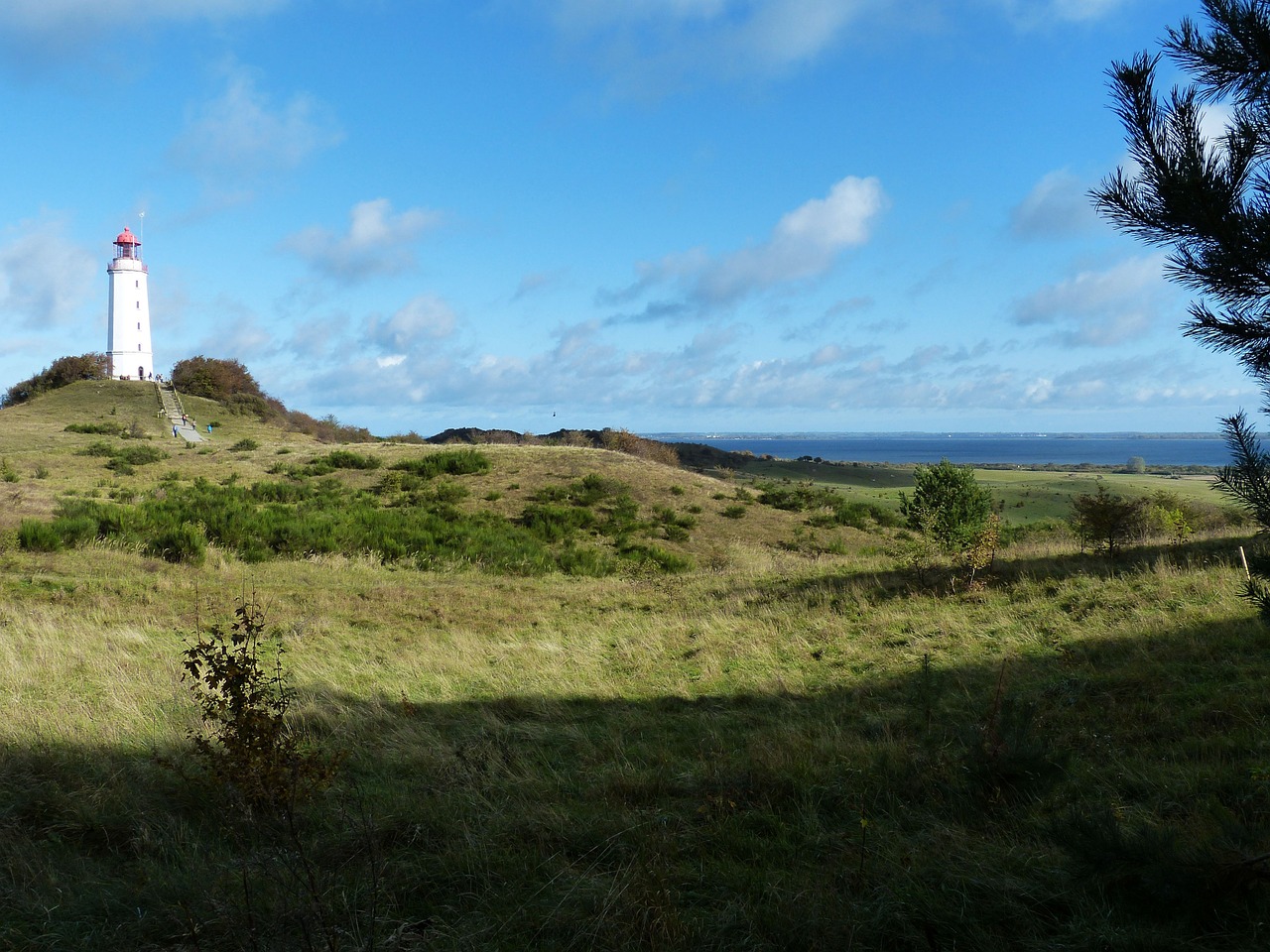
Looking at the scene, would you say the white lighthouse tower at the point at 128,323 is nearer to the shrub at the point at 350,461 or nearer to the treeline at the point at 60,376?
the treeline at the point at 60,376

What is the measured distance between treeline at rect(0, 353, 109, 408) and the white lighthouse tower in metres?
1.85

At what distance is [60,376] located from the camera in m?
58.5

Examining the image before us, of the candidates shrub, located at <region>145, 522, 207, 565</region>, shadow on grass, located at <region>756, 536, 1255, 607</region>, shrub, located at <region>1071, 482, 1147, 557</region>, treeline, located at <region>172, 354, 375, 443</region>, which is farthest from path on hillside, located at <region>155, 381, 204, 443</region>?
shrub, located at <region>1071, 482, 1147, 557</region>

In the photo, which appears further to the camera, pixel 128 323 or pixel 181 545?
pixel 128 323

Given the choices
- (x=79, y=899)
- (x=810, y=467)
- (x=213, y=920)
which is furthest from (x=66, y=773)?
(x=810, y=467)

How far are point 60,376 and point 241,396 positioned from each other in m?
12.8

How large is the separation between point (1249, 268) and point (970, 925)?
2.97 metres

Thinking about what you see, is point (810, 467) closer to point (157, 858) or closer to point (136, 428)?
point (136, 428)

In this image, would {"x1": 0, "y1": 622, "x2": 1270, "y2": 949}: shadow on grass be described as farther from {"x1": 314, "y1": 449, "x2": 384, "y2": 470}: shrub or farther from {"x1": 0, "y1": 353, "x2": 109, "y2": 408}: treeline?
Result: {"x1": 0, "y1": 353, "x2": 109, "y2": 408}: treeline

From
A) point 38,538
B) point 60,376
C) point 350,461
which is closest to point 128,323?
point 60,376

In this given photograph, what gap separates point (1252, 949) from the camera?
2.98m

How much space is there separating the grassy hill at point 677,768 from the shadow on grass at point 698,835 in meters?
0.02

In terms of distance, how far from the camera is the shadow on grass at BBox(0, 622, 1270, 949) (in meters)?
3.48

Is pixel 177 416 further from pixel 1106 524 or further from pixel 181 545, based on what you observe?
pixel 1106 524
